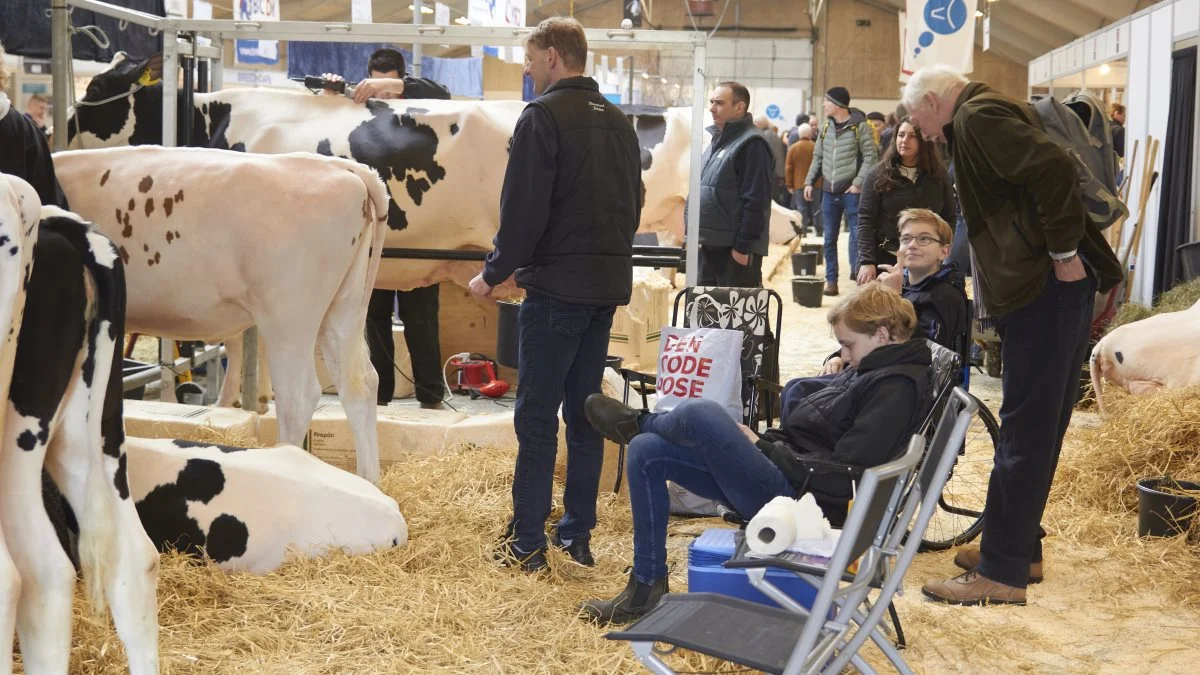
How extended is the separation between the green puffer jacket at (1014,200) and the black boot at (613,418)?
125 centimetres

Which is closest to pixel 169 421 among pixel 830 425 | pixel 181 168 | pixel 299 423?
pixel 299 423

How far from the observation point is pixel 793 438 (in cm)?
365

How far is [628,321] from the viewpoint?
8.09m

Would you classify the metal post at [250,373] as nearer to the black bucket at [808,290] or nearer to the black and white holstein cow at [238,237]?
the black and white holstein cow at [238,237]

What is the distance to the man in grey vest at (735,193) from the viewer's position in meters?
7.06

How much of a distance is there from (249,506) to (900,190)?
3.73 meters

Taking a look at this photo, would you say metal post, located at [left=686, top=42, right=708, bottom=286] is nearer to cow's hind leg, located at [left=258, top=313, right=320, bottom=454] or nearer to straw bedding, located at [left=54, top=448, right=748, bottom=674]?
straw bedding, located at [left=54, top=448, right=748, bottom=674]

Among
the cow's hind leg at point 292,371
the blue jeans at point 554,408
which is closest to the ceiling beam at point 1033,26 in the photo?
the blue jeans at point 554,408

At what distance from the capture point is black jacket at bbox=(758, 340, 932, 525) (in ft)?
11.1

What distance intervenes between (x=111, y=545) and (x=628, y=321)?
219 inches

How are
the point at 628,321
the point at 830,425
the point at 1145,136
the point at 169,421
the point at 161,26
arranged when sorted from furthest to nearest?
the point at 1145,136, the point at 628,321, the point at 161,26, the point at 169,421, the point at 830,425

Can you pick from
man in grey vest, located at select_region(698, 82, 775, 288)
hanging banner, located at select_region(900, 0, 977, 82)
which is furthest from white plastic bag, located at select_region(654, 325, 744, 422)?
hanging banner, located at select_region(900, 0, 977, 82)

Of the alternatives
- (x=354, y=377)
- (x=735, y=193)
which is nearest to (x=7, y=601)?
(x=354, y=377)

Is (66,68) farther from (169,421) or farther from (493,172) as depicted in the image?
(493,172)
